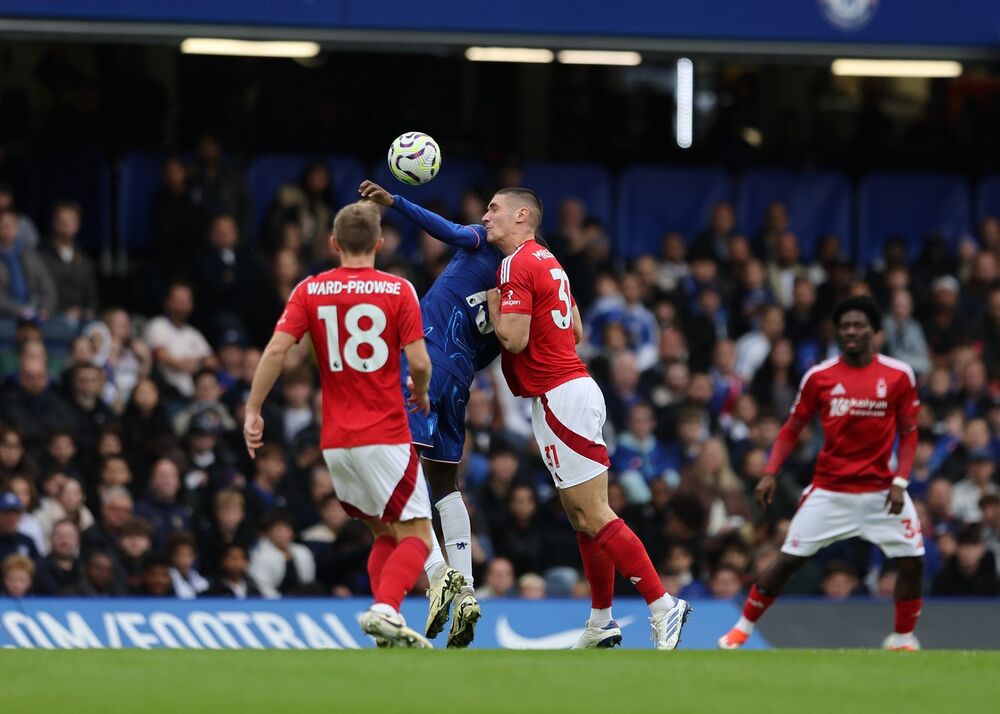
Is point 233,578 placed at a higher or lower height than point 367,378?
lower

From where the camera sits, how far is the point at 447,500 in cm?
977

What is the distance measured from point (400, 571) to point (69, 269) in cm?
839

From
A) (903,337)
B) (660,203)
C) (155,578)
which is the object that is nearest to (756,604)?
(155,578)

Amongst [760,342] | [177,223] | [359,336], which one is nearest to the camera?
[359,336]

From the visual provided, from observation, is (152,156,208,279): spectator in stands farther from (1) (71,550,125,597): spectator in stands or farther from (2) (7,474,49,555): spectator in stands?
(1) (71,550,125,597): spectator in stands

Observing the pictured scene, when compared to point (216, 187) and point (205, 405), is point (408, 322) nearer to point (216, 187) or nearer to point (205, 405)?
point (205, 405)

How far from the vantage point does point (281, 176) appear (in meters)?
17.8

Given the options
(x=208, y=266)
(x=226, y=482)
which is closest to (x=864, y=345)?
(x=226, y=482)

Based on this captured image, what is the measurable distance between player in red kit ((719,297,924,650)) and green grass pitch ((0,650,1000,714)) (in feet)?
10.0

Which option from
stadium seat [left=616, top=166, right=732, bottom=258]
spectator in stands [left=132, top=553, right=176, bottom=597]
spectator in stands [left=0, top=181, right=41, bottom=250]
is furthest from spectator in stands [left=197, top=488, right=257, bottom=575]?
stadium seat [left=616, top=166, right=732, bottom=258]

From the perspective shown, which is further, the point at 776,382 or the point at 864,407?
the point at 776,382

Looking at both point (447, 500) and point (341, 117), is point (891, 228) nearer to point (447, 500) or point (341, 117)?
point (341, 117)

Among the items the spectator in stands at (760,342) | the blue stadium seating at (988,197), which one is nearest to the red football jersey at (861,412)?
the spectator in stands at (760,342)

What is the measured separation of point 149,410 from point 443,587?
6745mm
